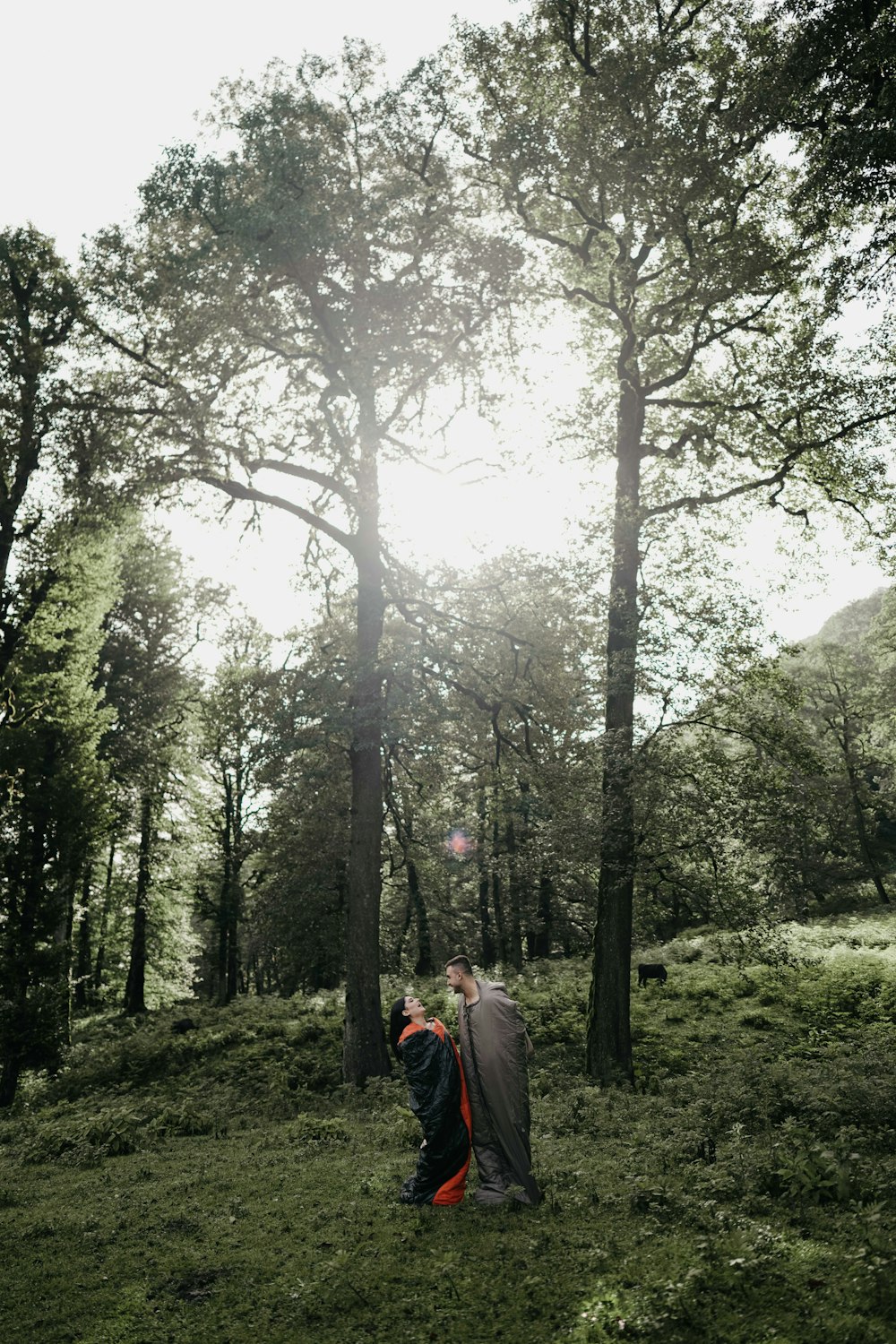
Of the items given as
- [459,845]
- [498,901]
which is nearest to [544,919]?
[498,901]

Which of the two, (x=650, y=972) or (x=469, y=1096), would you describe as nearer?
(x=469, y=1096)

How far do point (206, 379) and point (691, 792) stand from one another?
1040 centimetres

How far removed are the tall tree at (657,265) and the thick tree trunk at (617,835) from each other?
0.10 ft

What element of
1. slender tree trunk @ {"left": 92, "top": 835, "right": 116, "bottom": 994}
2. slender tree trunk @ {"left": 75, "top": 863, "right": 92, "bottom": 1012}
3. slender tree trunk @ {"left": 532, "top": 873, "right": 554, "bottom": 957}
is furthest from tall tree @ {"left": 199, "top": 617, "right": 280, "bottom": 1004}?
slender tree trunk @ {"left": 532, "top": 873, "right": 554, "bottom": 957}

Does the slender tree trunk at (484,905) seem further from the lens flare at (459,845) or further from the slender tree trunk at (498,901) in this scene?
the lens flare at (459,845)

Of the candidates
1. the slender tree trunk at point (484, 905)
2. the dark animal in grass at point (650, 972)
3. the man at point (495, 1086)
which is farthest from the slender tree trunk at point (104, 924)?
the man at point (495, 1086)

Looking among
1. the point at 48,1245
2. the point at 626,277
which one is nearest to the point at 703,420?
the point at 626,277

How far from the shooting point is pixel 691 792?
12.5 m

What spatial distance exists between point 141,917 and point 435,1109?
23312mm

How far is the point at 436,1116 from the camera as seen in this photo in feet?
22.1

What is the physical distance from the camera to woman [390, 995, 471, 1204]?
6.75m

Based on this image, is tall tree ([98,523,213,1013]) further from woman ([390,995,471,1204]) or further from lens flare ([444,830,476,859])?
woman ([390,995,471,1204])

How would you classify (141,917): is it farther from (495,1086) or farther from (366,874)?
(495,1086)

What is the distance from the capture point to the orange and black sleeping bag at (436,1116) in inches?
266
